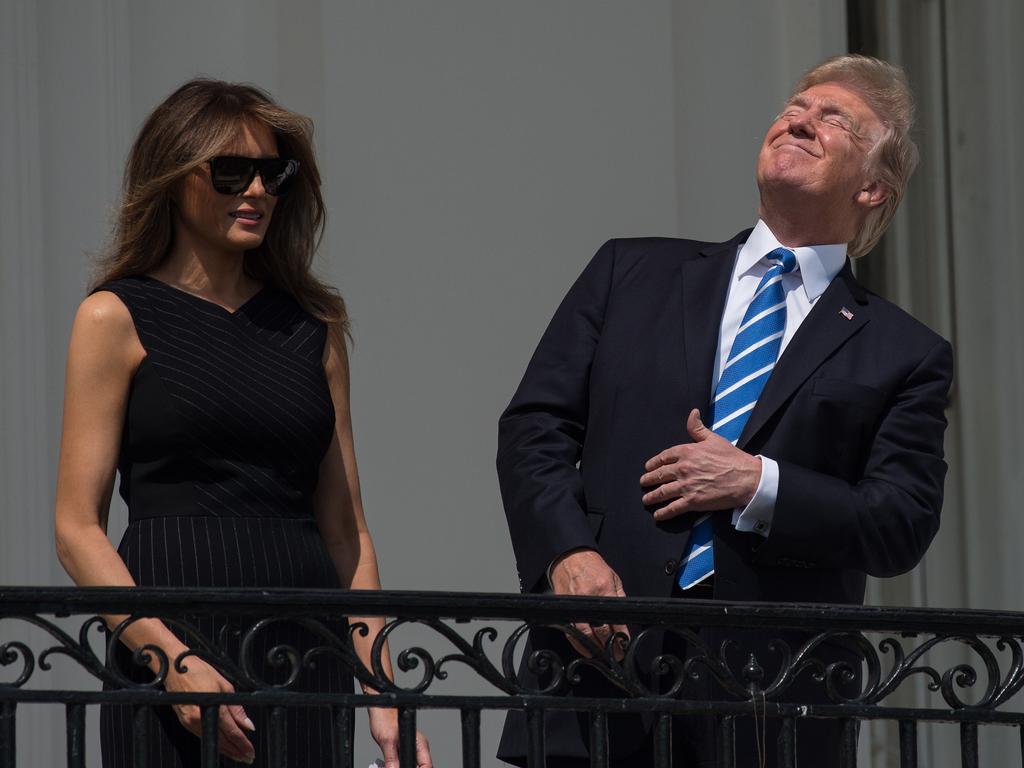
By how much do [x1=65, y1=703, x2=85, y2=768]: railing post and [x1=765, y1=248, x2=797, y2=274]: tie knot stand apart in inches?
66.1

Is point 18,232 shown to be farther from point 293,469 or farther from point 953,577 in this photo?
point 953,577

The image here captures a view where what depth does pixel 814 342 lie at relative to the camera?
406 cm

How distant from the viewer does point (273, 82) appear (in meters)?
6.16

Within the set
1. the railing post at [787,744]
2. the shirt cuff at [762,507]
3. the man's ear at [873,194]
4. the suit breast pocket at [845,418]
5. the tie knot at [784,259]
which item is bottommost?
the railing post at [787,744]

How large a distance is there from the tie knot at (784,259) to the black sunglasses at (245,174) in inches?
39.6

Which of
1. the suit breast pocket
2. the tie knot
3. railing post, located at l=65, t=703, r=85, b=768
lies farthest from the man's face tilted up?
railing post, located at l=65, t=703, r=85, b=768

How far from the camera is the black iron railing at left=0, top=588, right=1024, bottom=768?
133 inches

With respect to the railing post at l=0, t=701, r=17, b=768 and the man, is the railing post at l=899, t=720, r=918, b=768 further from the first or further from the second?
the railing post at l=0, t=701, r=17, b=768

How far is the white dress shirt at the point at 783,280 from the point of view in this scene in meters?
4.12

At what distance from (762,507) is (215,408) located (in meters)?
1.05

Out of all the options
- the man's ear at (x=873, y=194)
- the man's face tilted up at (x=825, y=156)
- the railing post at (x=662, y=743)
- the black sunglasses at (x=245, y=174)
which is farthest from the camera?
the man's ear at (x=873, y=194)

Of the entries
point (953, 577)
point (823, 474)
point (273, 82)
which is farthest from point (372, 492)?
point (823, 474)

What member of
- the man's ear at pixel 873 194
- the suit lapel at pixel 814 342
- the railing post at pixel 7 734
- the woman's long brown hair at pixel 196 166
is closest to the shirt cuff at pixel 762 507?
the suit lapel at pixel 814 342

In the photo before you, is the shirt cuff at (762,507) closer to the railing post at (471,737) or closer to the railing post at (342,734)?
the railing post at (471,737)
